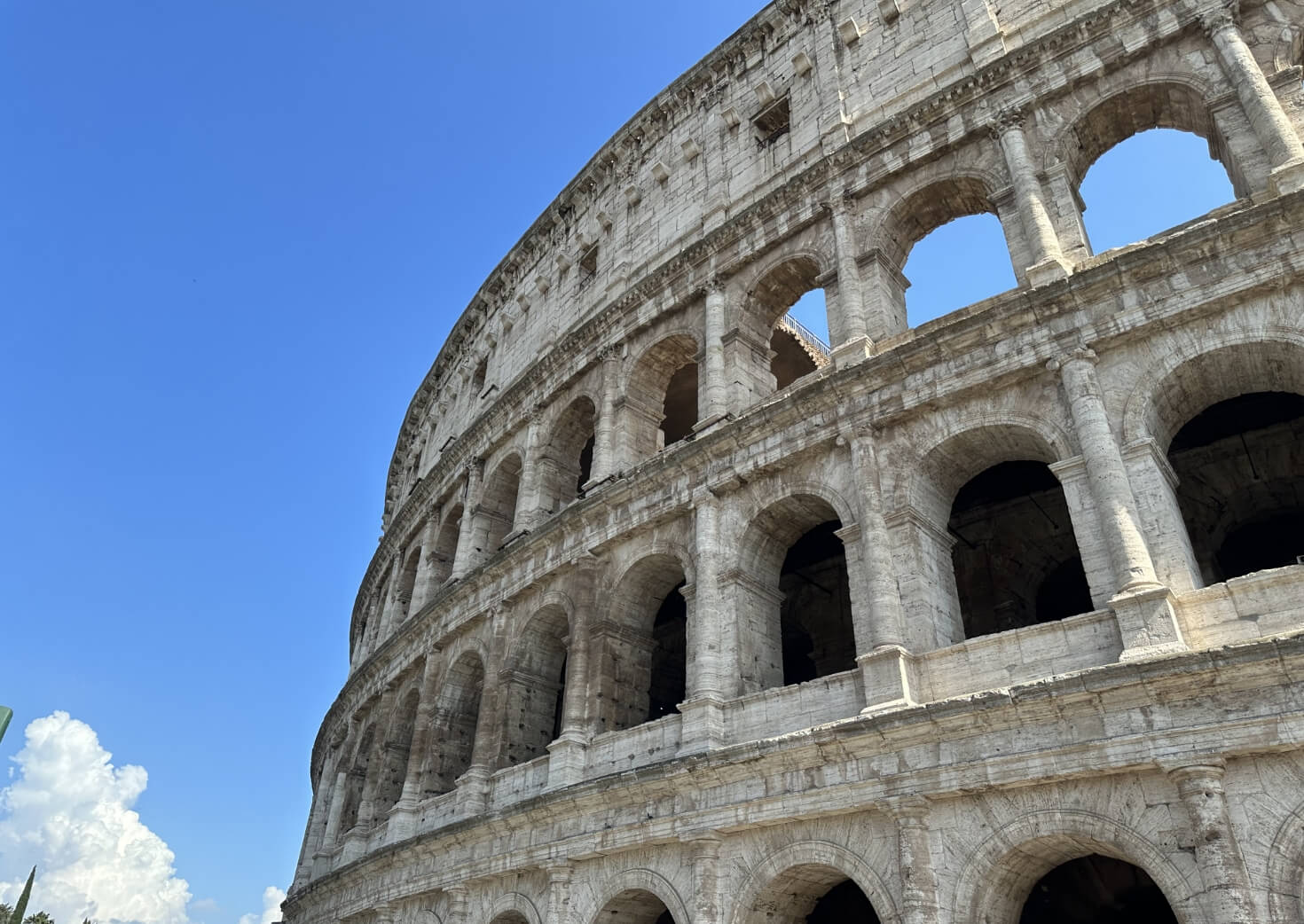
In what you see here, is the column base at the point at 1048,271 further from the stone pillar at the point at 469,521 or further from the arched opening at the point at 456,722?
the stone pillar at the point at 469,521

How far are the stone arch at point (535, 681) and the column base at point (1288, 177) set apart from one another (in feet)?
34.1

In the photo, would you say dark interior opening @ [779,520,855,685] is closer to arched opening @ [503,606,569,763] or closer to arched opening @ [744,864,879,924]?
arched opening @ [503,606,569,763]

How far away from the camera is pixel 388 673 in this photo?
748 inches

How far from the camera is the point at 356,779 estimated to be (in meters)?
19.7

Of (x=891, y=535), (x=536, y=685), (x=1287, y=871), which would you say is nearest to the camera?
(x=1287, y=871)

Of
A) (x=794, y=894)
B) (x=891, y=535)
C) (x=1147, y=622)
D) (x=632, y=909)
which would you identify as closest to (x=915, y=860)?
(x=794, y=894)

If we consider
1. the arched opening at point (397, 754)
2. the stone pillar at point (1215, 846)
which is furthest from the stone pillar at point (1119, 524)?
the arched opening at point (397, 754)

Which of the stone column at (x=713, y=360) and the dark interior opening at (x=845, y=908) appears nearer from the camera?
the dark interior opening at (x=845, y=908)

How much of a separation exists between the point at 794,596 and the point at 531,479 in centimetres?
525

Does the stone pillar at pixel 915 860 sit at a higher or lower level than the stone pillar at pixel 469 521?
lower

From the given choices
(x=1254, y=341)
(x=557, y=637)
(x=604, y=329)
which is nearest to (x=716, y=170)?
(x=604, y=329)

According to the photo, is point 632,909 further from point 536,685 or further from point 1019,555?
point 1019,555

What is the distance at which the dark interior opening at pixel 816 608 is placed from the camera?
1468 cm

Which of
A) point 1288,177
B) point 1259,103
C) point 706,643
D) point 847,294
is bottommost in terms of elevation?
point 706,643
